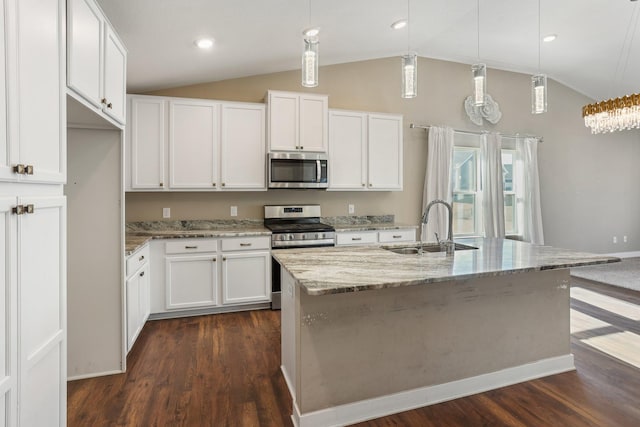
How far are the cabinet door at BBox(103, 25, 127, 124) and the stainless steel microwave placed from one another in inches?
67.8

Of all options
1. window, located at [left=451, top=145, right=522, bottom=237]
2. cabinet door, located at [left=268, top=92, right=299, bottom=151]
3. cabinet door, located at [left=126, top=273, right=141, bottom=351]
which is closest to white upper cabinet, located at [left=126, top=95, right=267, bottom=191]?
cabinet door, located at [left=268, top=92, right=299, bottom=151]

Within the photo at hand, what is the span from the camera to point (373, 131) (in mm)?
4387

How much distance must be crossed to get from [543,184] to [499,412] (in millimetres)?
4935

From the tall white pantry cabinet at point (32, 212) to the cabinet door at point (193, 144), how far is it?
221 centimetres

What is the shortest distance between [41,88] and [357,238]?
323cm

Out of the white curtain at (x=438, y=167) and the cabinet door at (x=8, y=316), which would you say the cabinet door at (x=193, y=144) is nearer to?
the cabinet door at (x=8, y=316)

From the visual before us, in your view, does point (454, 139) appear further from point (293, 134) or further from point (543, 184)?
point (293, 134)

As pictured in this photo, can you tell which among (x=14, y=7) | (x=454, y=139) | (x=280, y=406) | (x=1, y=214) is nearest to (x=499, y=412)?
(x=280, y=406)

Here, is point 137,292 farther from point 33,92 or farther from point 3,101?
point 3,101

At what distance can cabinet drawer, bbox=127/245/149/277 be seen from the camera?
8.68ft

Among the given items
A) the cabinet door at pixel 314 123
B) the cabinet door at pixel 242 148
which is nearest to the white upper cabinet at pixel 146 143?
the cabinet door at pixel 242 148

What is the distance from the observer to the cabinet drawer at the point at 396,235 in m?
4.22

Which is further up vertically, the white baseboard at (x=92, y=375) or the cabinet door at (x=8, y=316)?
the cabinet door at (x=8, y=316)

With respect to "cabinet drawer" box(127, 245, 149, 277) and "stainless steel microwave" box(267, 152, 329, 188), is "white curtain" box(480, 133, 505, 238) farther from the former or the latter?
"cabinet drawer" box(127, 245, 149, 277)
